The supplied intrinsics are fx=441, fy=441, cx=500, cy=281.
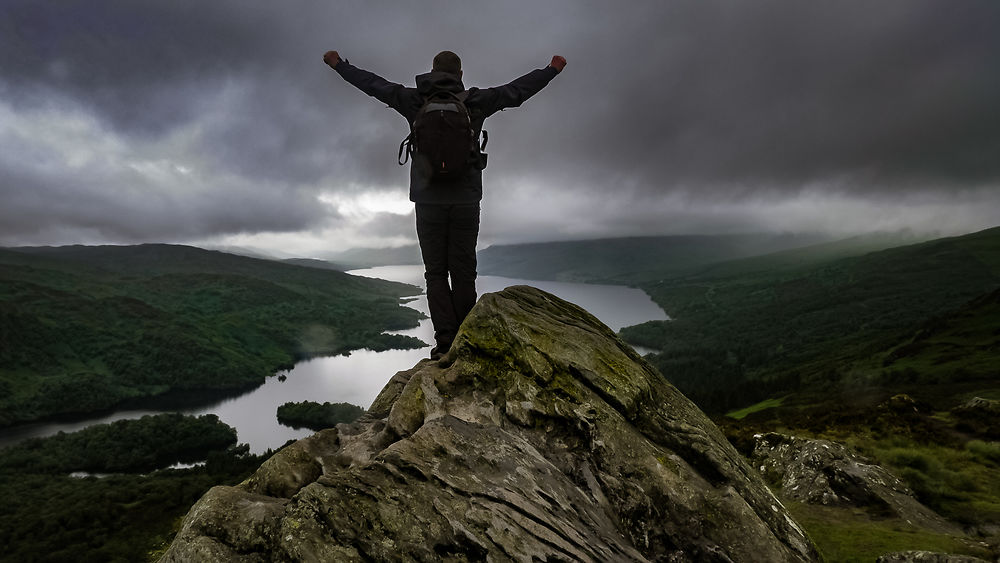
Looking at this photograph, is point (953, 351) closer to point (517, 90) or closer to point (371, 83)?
point (517, 90)

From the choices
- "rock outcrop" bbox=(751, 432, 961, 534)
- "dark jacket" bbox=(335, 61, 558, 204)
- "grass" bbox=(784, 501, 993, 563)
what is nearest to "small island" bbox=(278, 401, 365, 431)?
"rock outcrop" bbox=(751, 432, 961, 534)

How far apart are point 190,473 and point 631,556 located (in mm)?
154375

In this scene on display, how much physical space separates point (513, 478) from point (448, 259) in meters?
5.42

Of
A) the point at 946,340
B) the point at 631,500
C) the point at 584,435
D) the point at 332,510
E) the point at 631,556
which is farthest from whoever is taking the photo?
the point at 946,340

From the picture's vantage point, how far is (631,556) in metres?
6.75

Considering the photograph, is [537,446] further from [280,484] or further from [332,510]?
[280,484]

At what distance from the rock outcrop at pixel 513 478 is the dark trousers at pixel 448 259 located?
Result: 878 millimetres

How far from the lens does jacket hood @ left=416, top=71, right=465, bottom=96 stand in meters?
9.20

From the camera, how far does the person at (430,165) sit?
31.4ft

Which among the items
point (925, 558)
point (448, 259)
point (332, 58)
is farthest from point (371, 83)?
point (925, 558)

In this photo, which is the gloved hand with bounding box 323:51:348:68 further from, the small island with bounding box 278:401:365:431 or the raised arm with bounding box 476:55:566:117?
the small island with bounding box 278:401:365:431

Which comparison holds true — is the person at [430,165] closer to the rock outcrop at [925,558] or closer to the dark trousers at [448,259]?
the dark trousers at [448,259]

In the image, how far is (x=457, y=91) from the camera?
9.41 meters

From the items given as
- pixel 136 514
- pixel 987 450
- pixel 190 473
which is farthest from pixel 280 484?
pixel 190 473
